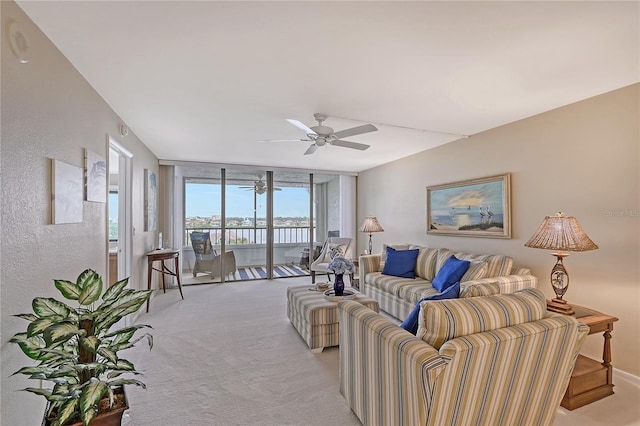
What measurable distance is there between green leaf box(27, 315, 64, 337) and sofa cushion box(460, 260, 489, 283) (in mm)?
3311

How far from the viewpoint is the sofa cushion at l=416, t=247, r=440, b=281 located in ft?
12.7

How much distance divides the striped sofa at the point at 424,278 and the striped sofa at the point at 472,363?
3.22 feet

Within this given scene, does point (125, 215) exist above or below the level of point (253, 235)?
above

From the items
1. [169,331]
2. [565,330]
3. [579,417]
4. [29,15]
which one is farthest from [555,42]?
[169,331]

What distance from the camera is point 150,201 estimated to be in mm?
4504

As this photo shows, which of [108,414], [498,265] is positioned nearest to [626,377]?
[498,265]

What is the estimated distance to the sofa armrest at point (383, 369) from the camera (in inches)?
50.6

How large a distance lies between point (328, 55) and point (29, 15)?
165 cm

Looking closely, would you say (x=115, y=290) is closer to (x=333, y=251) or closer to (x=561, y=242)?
(x=561, y=242)

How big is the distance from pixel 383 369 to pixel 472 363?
0.46m

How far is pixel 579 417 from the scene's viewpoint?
Answer: 77.2 inches

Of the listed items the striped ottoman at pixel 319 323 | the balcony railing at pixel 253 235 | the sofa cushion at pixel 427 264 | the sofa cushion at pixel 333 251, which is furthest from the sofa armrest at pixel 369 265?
the balcony railing at pixel 253 235

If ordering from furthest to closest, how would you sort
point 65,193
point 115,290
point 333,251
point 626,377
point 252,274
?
point 252,274
point 333,251
point 626,377
point 65,193
point 115,290

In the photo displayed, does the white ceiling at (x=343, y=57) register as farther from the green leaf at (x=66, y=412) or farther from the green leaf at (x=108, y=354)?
the green leaf at (x=66, y=412)
